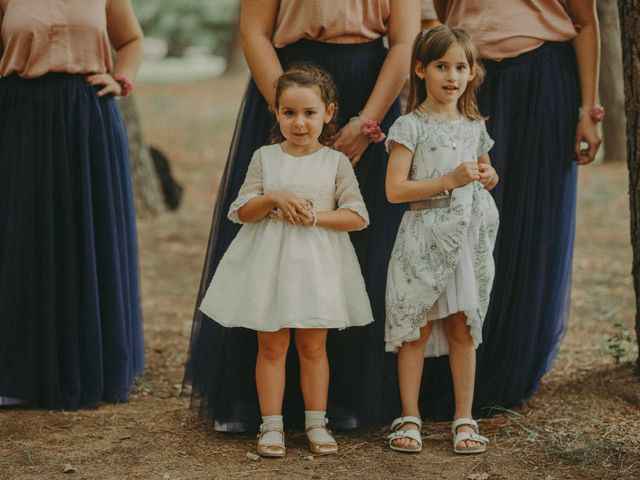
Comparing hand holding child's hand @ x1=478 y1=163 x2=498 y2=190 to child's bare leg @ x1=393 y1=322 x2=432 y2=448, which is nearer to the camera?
hand holding child's hand @ x1=478 y1=163 x2=498 y2=190

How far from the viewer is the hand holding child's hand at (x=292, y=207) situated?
3.39m

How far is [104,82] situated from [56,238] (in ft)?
2.49

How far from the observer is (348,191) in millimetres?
3543

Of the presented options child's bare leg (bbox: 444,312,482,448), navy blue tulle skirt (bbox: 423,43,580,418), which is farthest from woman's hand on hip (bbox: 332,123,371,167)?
child's bare leg (bbox: 444,312,482,448)

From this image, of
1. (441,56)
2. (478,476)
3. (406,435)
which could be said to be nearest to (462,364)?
(406,435)

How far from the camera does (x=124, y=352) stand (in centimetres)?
445

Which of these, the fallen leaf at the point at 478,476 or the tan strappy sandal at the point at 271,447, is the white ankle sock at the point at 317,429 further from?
the fallen leaf at the point at 478,476

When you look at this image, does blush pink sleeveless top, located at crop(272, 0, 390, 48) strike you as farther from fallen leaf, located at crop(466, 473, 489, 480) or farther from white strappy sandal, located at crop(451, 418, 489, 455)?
fallen leaf, located at crop(466, 473, 489, 480)

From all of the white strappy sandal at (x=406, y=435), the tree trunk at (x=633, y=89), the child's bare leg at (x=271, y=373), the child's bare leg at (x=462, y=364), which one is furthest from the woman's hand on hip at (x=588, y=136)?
the child's bare leg at (x=271, y=373)

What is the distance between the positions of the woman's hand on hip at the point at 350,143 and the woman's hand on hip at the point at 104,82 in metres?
1.29

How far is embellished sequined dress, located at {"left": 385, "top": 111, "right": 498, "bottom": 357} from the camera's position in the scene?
11.5ft

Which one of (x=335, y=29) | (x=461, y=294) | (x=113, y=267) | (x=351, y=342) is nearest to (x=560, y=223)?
(x=461, y=294)

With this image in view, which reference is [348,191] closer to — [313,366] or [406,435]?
[313,366]

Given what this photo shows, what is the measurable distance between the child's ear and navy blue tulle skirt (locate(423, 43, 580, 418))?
31.0 inches
